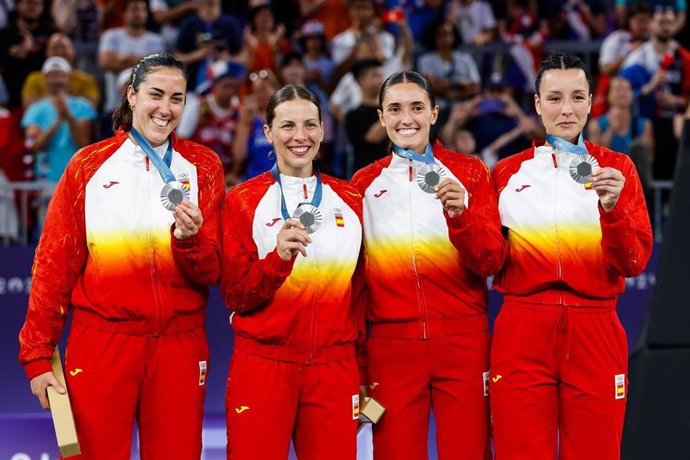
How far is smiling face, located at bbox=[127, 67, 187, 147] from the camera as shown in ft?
16.6

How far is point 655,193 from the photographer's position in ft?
28.1

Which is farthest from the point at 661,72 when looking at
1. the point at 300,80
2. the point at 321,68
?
the point at 300,80

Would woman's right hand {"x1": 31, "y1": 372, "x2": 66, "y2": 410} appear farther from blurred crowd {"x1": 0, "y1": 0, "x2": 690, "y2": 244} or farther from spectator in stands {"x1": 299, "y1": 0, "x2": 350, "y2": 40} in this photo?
spectator in stands {"x1": 299, "y1": 0, "x2": 350, "y2": 40}

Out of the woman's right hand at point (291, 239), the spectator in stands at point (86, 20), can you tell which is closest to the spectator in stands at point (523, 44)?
the spectator in stands at point (86, 20)

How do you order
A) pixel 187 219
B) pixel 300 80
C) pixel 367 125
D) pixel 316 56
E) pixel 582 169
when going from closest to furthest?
pixel 187 219 → pixel 582 169 → pixel 367 125 → pixel 300 80 → pixel 316 56

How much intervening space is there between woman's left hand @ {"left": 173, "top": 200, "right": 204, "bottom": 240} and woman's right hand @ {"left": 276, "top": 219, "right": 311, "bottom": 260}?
327mm

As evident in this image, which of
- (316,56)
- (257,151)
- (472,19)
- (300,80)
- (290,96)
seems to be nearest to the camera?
(290,96)

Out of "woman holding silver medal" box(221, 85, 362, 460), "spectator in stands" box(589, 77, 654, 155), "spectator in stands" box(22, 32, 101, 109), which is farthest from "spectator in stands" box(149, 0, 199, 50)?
"woman holding silver medal" box(221, 85, 362, 460)

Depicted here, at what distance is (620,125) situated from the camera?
30.0 ft

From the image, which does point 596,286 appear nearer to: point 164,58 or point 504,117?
point 164,58

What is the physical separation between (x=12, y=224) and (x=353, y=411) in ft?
13.0

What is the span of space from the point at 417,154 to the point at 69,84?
5177 millimetres

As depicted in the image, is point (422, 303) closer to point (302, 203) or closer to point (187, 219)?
point (302, 203)

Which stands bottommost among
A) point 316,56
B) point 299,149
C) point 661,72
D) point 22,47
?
point 299,149
